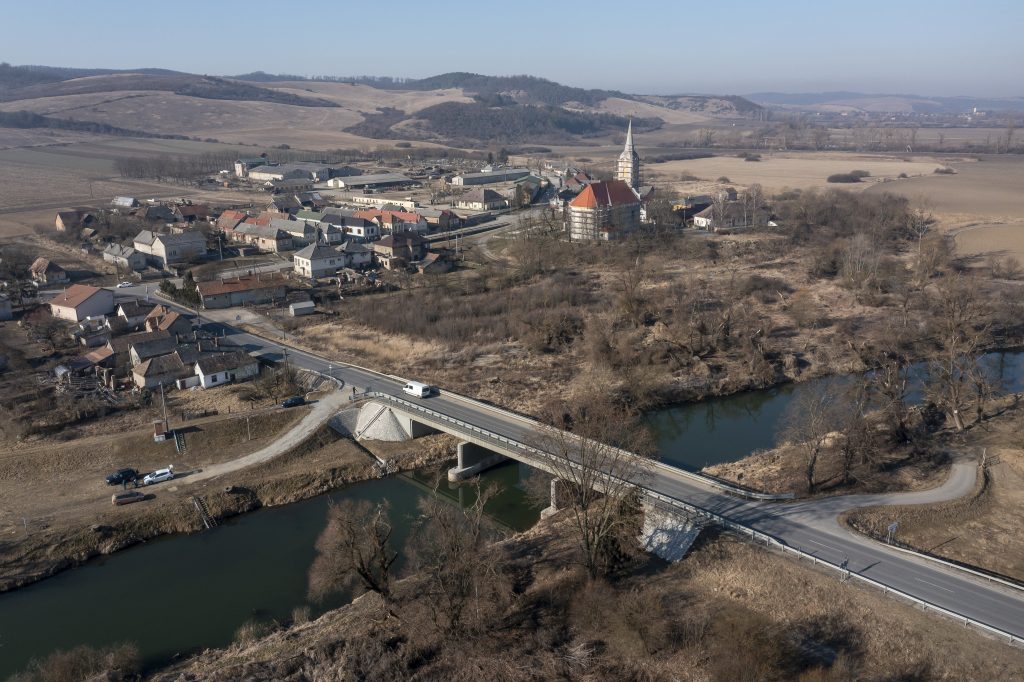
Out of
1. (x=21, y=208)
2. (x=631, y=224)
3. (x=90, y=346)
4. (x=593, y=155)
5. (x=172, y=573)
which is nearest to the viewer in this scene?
(x=172, y=573)

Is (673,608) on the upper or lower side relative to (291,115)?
lower

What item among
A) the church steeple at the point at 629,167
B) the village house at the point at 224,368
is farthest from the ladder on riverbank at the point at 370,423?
the church steeple at the point at 629,167

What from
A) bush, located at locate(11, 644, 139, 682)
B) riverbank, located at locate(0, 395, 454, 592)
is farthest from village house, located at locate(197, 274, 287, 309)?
bush, located at locate(11, 644, 139, 682)

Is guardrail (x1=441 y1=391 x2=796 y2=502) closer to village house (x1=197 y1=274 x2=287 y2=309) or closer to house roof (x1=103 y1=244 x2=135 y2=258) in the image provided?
village house (x1=197 y1=274 x2=287 y2=309)

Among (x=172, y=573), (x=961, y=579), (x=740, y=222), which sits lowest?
(x=172, y=573)

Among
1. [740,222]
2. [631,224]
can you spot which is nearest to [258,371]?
[631,224]

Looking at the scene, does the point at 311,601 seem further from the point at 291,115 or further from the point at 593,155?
the point at 291,115
